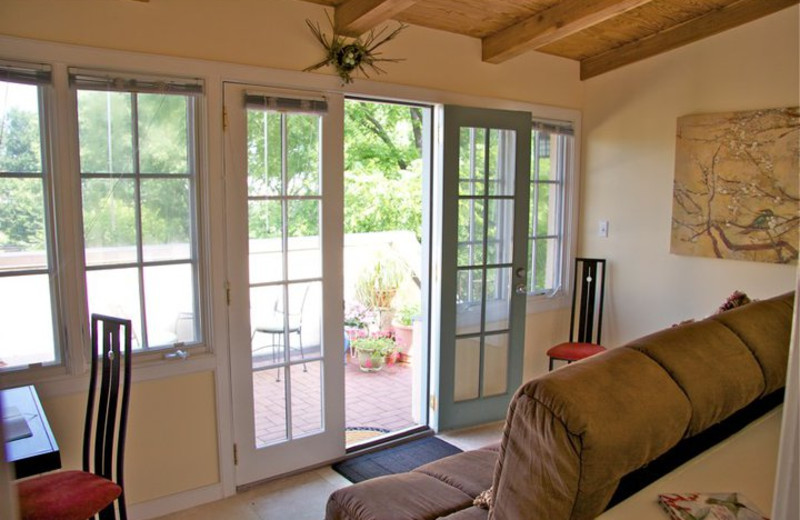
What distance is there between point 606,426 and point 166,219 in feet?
7.04

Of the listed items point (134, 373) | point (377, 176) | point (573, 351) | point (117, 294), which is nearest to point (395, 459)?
point (573, 351)

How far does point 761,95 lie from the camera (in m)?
3.47

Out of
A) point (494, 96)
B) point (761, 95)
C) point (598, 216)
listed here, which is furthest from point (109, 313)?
point (761, 95)

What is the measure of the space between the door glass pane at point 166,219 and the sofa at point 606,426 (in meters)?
1.39

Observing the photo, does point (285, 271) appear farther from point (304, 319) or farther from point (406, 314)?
point (406, 314)

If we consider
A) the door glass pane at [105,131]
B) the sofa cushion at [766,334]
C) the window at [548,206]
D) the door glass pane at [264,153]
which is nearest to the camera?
the sofa cushion at [766,334]

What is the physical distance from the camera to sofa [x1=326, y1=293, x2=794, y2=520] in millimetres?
1399

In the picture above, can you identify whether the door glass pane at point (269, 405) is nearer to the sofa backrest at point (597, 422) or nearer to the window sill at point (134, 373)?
the window sill at point (134, 373)

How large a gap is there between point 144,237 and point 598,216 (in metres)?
3.10

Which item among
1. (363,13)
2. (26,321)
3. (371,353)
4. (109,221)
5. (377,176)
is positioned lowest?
(371,353)

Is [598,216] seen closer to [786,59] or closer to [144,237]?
[786,59]

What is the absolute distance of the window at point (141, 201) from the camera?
257 cm

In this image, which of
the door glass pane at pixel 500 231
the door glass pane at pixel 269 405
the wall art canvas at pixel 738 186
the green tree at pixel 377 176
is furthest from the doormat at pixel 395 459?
the green tree at pixel 377 176

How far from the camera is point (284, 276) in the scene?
3.13 metres
